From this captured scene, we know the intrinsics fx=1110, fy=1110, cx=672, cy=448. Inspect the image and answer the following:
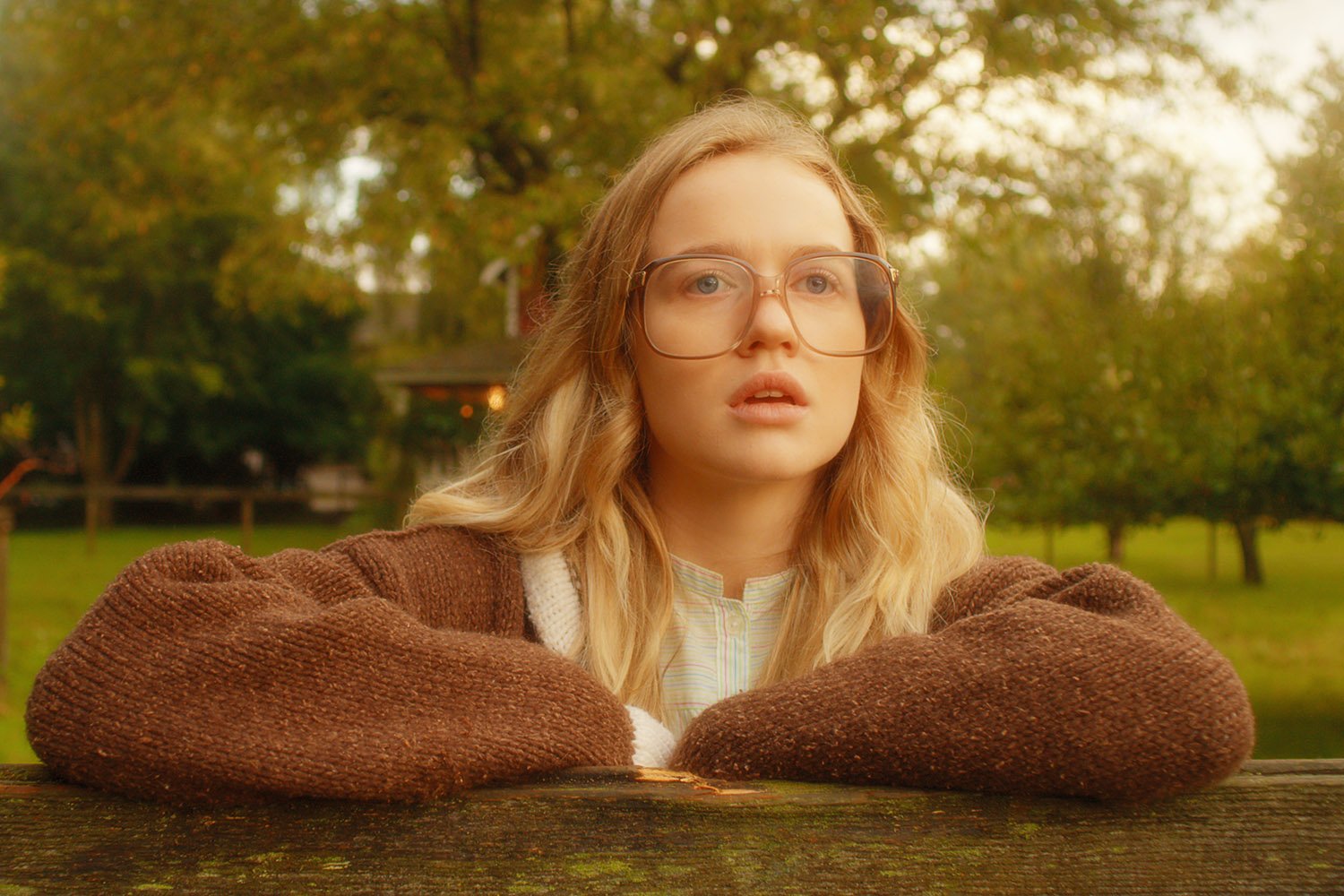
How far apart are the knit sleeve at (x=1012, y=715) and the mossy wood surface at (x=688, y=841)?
0.03 metres

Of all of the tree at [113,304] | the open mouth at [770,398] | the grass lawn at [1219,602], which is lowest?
the grass lawn at [1219,602]

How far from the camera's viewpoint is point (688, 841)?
93 cm

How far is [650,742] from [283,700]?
1.42 feet

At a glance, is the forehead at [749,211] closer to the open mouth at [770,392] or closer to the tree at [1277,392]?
the open mouth at [770,392]

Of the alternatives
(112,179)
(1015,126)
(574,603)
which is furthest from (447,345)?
(574,603)

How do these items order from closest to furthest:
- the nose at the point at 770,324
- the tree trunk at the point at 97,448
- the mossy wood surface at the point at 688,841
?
the mossy wood surface at the point at 688,841, the nose at the point at 770,324, the tree trunk at the point at 97,448

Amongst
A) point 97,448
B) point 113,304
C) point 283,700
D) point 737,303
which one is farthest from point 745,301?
point 97,448

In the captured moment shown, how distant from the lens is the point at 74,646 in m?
1.12

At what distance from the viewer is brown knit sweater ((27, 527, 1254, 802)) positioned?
99 cm

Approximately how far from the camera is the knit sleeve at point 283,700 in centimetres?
98

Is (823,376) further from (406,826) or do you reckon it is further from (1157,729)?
(406,826)

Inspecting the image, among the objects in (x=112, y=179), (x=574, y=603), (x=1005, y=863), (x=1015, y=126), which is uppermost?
(x=112, y=179)

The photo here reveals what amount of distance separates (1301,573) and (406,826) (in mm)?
17946

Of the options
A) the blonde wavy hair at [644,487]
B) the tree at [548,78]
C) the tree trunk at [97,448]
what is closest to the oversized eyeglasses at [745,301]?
the blonde wavy hair at [644,487]
